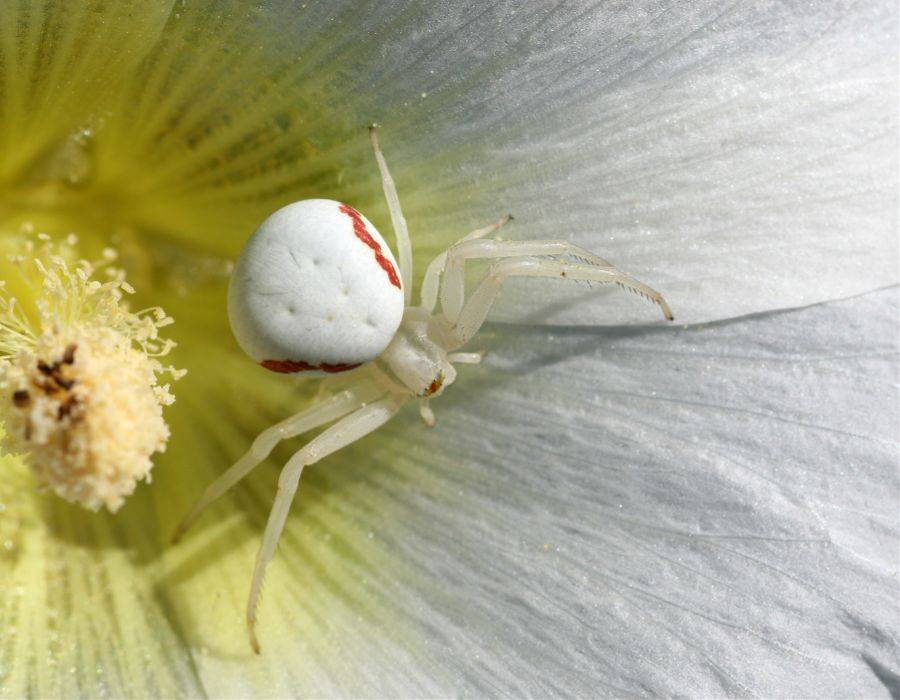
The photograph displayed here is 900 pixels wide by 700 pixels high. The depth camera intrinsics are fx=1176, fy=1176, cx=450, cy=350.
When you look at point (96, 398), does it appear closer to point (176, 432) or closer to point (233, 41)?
point (176, 432)

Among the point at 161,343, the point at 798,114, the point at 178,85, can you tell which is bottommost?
the point at 798,114

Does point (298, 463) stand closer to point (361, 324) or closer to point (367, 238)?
point (361, 324)

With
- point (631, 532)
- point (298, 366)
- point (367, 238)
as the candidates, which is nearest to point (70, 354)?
point (298, 366)

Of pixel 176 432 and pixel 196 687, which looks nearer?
pixel 196 687

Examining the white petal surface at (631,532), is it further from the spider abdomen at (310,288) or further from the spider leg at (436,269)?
the spider abdomen at (310,288)

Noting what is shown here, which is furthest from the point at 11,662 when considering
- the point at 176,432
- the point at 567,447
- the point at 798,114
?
the point at 798,114

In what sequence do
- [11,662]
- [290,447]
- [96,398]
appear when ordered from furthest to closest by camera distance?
→ [290,447], [11,662], [96,398]

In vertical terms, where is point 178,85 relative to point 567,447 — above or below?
above

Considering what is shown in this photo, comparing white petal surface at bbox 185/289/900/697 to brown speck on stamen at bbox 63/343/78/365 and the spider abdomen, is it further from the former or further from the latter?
brown speck on stamen at bbox 63/343/78/365
